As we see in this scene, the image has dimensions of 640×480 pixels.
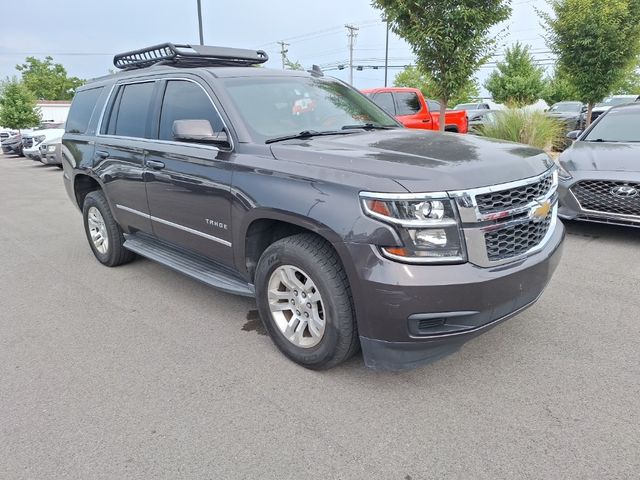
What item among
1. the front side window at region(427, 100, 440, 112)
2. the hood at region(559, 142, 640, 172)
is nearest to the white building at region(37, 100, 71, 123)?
the front side window at region(427, 100, 440, 112)

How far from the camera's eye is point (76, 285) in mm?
4867

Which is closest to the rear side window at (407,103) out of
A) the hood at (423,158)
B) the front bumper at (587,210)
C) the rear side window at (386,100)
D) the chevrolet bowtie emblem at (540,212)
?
the rear side window at (386,100)

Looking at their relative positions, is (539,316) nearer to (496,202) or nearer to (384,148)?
(496,202)

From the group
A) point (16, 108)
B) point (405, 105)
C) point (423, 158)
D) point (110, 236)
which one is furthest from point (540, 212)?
point (16, 108)

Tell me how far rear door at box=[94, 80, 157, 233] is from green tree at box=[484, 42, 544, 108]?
3127 centimetres

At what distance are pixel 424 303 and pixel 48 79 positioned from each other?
83.8 metres

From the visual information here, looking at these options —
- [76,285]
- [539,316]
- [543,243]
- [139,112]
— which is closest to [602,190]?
[539,316]

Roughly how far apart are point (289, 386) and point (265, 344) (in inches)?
23.5

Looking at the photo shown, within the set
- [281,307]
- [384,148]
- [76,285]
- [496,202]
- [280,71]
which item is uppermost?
[280,71]

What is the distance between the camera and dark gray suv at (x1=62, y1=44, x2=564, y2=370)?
252 cm

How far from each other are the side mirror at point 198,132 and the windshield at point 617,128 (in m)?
5.38

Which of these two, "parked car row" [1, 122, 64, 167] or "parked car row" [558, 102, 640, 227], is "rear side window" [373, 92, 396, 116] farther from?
"parked car row" [1, 122, 64, 167]

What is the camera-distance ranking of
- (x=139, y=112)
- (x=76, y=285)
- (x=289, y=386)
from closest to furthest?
1. (x=289, y=386)
2. (x=139, y=112)
3. (x=76, y=285)

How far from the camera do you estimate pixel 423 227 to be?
250 centimetres
